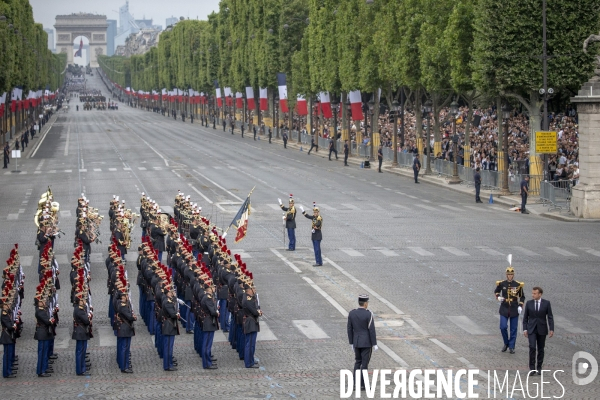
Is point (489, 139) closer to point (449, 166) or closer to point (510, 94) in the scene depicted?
point (449, 166)

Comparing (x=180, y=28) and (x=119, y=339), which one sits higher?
(x=180, y=28)

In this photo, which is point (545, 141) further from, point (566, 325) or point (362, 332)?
point (362, 332)

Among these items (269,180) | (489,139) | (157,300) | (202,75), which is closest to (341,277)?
(157,300)

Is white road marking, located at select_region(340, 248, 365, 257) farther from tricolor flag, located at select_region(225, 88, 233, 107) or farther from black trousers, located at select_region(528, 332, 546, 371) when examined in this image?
tricolor flag, located at select_region(225, 88, 233, 107)

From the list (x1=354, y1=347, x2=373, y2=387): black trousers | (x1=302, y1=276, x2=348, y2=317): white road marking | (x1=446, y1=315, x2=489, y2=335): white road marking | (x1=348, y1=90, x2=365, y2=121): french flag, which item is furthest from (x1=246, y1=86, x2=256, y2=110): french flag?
(x1=354, y1=347, x2=373, y2=387): black trousers

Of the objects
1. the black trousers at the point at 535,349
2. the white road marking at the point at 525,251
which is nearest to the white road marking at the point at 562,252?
the white road marking at the point at 525,251

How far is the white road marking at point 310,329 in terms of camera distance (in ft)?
79.3

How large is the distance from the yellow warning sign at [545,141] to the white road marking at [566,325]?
86.6 ft

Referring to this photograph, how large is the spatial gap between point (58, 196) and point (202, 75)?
4239 inches

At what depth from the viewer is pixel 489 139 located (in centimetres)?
7600

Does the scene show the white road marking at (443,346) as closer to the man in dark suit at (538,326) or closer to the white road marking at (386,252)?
the man in dark suit at (538,326)

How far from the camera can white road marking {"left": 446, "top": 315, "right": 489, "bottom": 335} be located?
80.1ft

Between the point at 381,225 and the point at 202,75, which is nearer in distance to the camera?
the point at 381,225

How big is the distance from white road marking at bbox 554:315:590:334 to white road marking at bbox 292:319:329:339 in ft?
15.9
